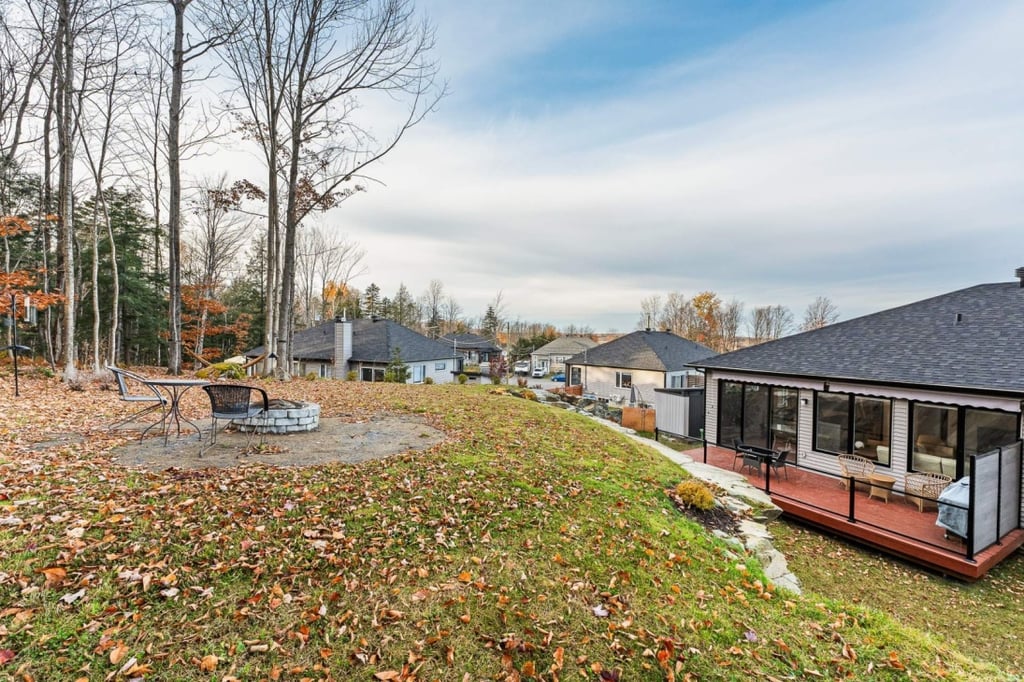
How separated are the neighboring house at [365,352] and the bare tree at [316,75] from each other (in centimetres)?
925

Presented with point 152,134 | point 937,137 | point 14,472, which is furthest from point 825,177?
point 152,134

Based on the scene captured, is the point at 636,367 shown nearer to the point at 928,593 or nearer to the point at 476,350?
the point at 928,593

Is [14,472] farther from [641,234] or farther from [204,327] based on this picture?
[204,327]

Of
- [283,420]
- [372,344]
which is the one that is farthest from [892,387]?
[372,344]

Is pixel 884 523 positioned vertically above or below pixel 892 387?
below

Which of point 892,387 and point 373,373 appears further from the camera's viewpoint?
point 373,373

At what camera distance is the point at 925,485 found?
7875 millimetres

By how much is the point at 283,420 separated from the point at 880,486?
445 inches

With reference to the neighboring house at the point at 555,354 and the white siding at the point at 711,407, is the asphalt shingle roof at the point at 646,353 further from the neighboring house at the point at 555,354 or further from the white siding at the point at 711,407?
the neighboring house at the point at 555,354

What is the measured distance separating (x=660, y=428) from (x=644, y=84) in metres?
11.5

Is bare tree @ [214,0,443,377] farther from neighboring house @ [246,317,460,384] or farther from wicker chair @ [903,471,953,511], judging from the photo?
wicker chair @ [903,471,953,511]

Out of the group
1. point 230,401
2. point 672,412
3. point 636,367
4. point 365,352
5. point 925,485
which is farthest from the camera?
point 636,367

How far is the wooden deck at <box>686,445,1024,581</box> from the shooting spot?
608 centimetres

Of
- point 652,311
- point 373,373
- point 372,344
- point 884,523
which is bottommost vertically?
point 884,523
